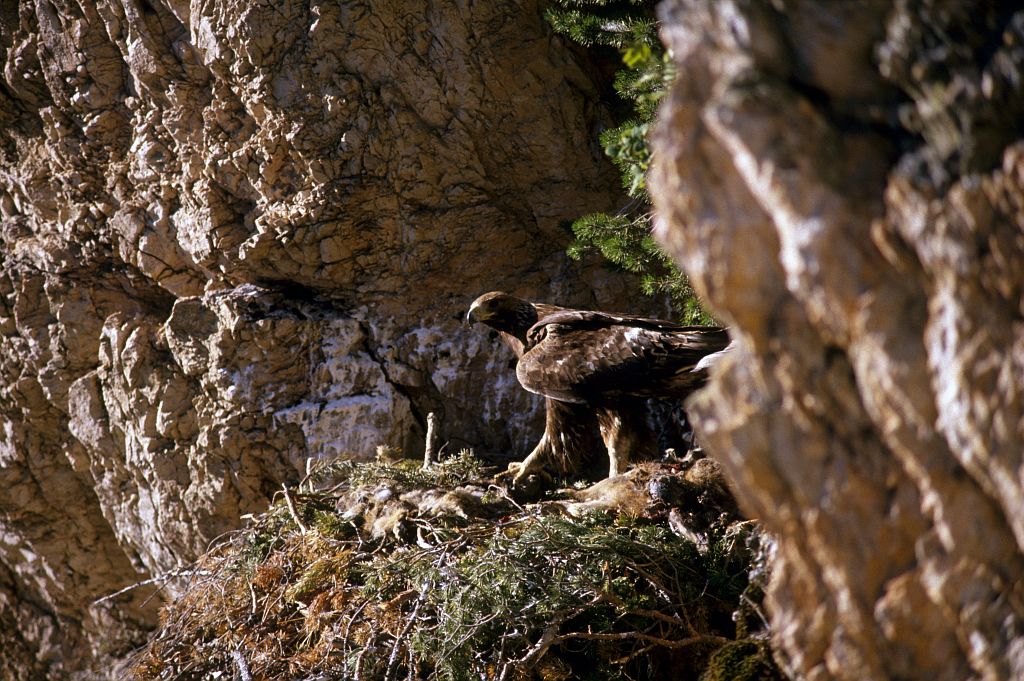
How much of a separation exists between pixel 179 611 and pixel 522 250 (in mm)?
2715

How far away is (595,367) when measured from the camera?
3.89m

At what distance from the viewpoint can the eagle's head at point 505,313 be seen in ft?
14.4

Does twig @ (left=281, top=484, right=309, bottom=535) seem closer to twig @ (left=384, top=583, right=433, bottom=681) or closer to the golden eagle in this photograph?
twig @ (left=384, top=583, right=433, bottom=681)

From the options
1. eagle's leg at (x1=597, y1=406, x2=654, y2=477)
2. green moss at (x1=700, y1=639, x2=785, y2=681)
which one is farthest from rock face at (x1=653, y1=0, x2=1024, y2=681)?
eagle's leg at (x1=597, y1=406, x2=654, y2=477)

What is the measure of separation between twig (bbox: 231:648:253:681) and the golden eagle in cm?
163

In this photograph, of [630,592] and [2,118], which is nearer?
[630,592]

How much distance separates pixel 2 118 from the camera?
16.9 ft

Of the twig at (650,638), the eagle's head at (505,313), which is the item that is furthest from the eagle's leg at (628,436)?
the twig at (650,638)

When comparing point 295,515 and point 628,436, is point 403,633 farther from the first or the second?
point 628,436

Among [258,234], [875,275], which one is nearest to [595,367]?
[258,234]

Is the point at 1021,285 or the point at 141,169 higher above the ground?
the point at 141,169

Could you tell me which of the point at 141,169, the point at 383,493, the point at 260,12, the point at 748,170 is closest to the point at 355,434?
the point at 383,493

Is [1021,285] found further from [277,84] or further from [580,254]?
[277,84]

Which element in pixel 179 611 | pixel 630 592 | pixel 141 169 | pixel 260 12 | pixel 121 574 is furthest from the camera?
pixel 121 574
